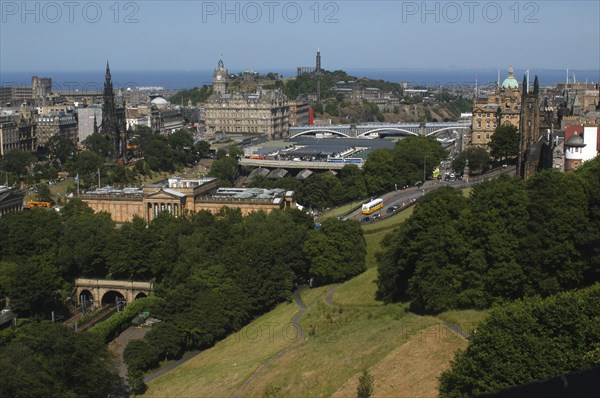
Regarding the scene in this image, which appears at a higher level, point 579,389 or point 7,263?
point 579,389

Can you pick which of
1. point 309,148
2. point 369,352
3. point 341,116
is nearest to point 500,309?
point 369,352

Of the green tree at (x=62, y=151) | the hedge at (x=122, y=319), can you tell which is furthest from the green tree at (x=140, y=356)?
the green tree at (x=62, y=151)

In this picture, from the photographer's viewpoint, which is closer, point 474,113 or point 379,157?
point 379,157

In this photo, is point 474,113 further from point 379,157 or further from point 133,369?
point 133,369

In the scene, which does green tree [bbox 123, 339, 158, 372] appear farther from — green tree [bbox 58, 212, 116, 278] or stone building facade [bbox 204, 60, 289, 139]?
stone building facade [bbox 204, 60, 289, 139]

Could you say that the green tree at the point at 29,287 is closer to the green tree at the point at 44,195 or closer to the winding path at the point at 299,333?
the winding path at the point at 299,333

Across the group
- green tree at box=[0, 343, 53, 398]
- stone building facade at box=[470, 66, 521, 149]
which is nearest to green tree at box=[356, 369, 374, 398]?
green tree at box=[0, 343, 53, 398]

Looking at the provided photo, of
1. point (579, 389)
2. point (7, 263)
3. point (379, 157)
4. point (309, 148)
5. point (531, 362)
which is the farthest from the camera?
point (309, 148)
